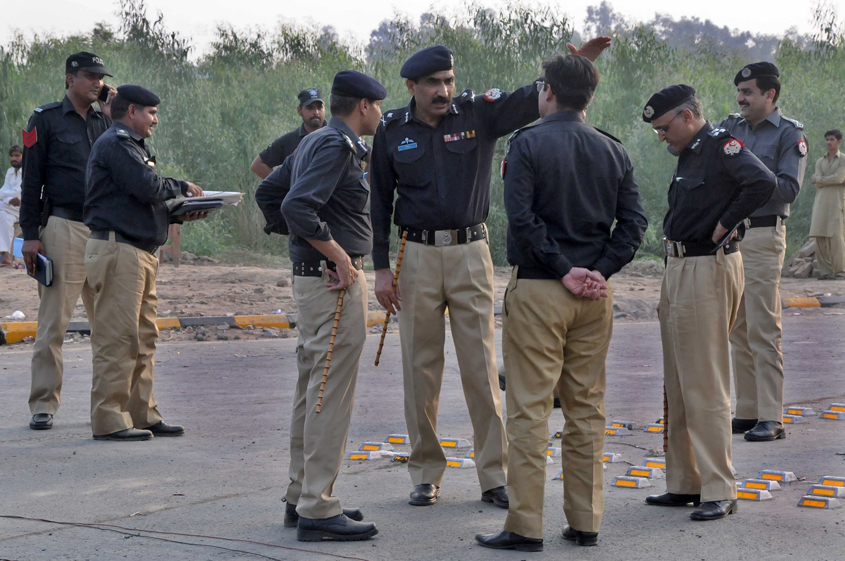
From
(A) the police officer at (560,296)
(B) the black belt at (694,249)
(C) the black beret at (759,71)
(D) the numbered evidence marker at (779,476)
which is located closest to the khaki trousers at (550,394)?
(A) the police officer at (560,296)

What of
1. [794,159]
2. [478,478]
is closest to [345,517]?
[478,478]

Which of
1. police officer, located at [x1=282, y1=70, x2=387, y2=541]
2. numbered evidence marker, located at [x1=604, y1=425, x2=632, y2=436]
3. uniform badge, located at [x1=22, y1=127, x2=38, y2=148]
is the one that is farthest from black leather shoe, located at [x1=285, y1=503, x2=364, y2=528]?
uniform badge, located at [x1=22, y1=127, x2=38, y2=148]

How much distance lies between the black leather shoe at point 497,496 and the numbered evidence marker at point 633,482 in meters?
0.67

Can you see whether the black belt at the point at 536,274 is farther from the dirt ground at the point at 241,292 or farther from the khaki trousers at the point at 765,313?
the dirt ground at the point at 241,292

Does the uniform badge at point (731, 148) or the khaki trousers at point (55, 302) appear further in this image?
the khaki trousers at point (55, 302)

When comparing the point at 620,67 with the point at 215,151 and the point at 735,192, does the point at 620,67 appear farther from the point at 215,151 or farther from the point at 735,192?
the point at 735,192

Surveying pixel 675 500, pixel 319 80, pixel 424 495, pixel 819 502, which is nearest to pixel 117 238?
pixel 424 495

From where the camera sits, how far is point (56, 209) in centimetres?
724

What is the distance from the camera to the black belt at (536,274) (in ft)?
14.8

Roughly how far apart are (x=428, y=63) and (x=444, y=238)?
2.75 feet

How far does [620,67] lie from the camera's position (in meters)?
27.4

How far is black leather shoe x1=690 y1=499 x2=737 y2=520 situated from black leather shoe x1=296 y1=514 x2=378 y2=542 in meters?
1.49

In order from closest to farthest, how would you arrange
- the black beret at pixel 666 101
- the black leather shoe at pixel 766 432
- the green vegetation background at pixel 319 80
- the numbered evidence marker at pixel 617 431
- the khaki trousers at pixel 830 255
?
the black beret at pixel 666 101, the black leather shoe at pixel 766 432, the numbered evidence marker at pixel 617 431, the khaki trousers at pixel 830 255, the green vegetation background at pixel 319 80

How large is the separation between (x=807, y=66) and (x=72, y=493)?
1048 inches
